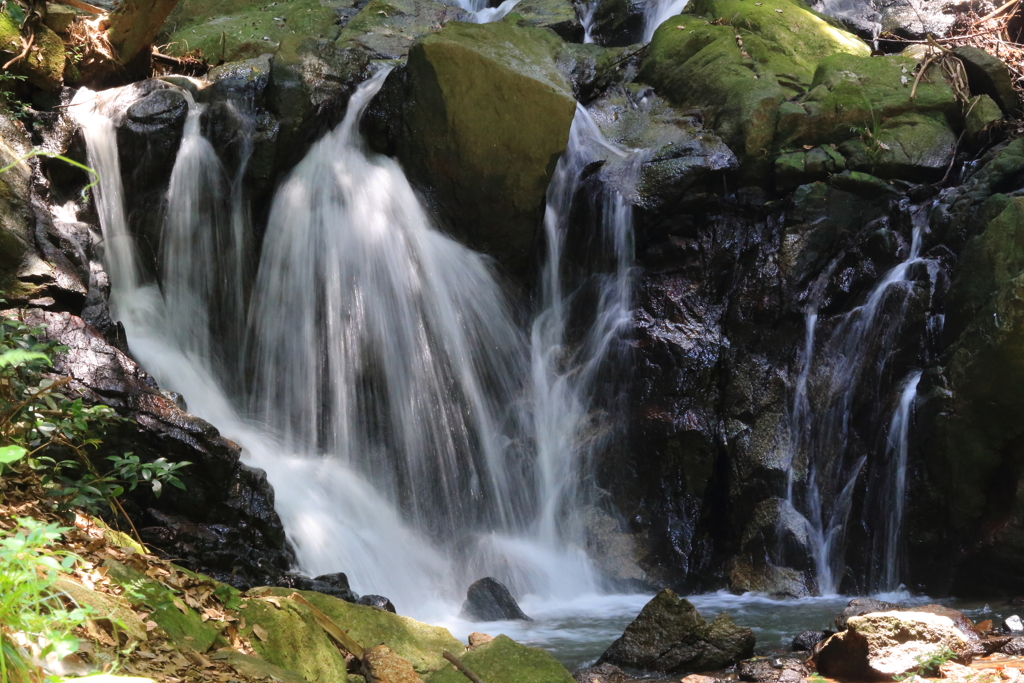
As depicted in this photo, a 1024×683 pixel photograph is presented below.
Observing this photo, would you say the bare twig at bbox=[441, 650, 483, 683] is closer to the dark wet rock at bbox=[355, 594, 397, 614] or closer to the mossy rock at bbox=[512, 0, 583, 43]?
the dark wet rock at bbox=[355, 594, 397, 614]

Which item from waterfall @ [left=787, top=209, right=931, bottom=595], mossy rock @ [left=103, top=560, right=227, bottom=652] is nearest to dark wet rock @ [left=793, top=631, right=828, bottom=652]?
waterfall @ [left=787, top=209, right=931, bottom=595]

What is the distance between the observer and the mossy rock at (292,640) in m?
3.35

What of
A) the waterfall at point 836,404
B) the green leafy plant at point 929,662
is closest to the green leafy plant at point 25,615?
the green leafy plant at point 929,662

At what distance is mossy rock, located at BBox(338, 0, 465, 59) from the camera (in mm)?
10695

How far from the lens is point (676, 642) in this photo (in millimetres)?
4988

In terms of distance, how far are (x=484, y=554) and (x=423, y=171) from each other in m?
3.90

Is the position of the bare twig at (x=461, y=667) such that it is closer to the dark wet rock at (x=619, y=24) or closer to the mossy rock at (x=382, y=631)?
the mossy rock at (x=382, y=631)

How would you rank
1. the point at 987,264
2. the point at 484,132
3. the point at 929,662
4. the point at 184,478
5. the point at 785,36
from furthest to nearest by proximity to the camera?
the point at 785,36 < the point at 484,132 < the point at 987,264 < the point at 184,478 < the point at 929,662

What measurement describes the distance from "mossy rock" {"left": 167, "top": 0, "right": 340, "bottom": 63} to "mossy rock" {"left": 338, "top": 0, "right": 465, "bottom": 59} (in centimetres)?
35

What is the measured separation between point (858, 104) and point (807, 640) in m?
6.07

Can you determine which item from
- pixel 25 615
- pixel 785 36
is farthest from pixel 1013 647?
pixel 785 36

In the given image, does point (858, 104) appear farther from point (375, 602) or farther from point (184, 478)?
point (184, 478)

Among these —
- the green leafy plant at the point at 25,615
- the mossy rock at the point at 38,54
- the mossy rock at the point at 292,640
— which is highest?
the mossy rock at the point at 38,54

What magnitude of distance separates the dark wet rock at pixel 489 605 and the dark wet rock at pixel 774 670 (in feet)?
6.28
